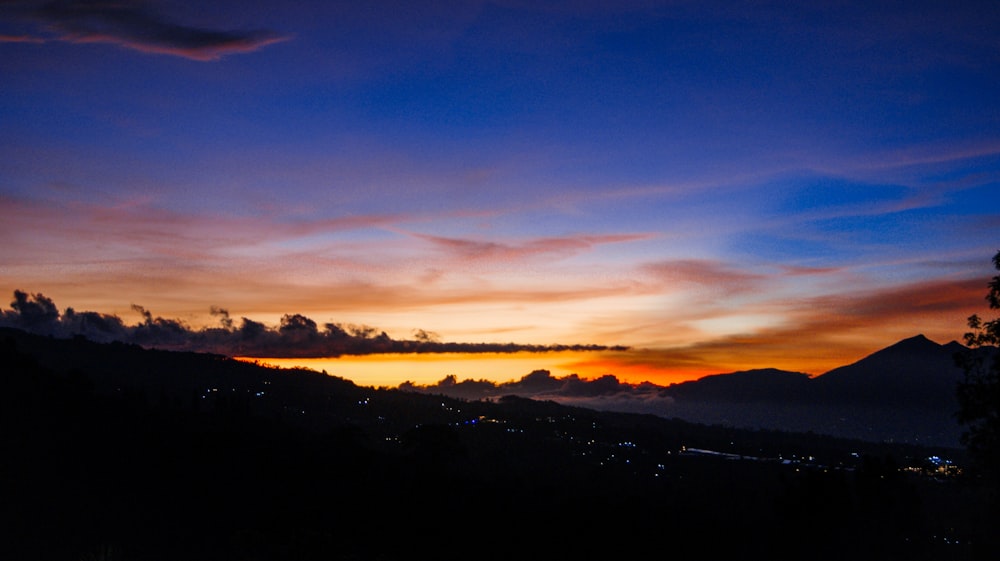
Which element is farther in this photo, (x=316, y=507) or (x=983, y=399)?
(x=316, y=507)

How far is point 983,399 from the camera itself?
117ft

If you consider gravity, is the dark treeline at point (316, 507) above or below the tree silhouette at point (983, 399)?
below

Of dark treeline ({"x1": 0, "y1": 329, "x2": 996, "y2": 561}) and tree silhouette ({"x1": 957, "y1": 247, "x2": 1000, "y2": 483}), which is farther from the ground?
tree silhouette ({"x1": 957, "y1": 247, "x2": 1000, "y2": 483})

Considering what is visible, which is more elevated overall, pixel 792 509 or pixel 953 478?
pixel 953 478

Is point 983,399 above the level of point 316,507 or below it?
above

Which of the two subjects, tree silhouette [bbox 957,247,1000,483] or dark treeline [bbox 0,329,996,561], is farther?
dark treeline [bbox 0,329,996,561]

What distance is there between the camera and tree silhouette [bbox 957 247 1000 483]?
35312 mm

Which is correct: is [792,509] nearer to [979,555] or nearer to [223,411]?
[979,555]

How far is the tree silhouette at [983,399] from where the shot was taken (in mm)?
35312

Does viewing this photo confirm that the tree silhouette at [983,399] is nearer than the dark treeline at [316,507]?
Yes

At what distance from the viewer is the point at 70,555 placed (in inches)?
1881

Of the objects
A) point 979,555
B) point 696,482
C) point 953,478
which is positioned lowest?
point 696,482

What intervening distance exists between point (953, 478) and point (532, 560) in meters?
32.2

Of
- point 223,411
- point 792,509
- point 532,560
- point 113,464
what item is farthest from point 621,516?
point 223,411
